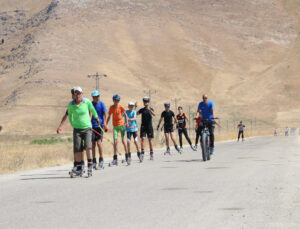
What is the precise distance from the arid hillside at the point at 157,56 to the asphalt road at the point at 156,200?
92588 mm

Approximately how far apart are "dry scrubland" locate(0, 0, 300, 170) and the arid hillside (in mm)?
249

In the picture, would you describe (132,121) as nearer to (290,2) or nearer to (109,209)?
(109,209)

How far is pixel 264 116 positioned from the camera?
121m

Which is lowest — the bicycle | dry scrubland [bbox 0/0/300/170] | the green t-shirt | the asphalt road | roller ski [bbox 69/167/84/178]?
the asphalt road

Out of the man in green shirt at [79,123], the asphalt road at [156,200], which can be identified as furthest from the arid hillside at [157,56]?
the asphalt road at [156,200]

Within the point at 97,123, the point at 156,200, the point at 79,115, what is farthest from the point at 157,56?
the point at 156,200

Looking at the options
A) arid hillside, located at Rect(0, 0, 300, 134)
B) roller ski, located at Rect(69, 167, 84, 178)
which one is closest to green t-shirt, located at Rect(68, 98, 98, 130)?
roller ski, located at Rect(69, 167, 84, 178)

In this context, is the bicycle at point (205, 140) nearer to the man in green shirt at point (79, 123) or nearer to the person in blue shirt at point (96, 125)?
the person in blue shirt at point (96, 125)

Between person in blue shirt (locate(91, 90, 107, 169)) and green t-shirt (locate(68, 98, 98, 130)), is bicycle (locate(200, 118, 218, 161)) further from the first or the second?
green t-shirt (locate(68, 98, 98, 130))

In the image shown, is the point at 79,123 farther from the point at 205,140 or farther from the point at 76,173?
the point at 205,140

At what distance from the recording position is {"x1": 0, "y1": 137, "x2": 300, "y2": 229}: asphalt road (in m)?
7.25

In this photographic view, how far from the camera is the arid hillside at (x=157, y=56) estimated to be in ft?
402

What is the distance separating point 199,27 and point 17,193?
510 feet

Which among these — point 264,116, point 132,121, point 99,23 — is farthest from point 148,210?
point 99,23
